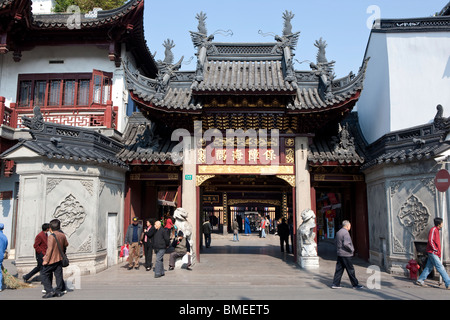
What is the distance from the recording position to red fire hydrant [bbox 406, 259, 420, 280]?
29.7 ft

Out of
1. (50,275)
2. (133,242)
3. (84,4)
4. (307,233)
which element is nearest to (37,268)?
(50,275)

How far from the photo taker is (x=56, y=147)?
398 inches

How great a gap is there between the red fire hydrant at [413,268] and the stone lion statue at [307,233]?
9.04ft

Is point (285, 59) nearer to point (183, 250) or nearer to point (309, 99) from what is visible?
point (309, 99)

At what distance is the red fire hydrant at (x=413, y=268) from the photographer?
9047mm

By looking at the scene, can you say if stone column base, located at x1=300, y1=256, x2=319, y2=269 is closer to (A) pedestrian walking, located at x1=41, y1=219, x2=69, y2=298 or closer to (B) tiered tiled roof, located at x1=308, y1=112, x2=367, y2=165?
(B) tiered tiled roof, located at x1=308, y1=112, x2=367, y2=165

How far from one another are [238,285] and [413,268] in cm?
455

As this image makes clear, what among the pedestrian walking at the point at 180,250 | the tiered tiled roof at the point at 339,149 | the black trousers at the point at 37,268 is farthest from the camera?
the tiered tiled roof at the point at 339,149

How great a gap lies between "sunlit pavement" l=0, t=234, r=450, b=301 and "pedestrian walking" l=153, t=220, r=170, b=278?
0.88ft

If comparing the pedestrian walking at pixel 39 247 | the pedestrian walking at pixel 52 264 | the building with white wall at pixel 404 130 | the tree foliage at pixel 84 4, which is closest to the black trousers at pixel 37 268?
Result: the pedestrian walking at pixel 39 247

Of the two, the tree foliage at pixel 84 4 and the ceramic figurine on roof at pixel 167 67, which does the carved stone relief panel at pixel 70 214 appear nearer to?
the ceramic figurine on roof at pixel 167 67

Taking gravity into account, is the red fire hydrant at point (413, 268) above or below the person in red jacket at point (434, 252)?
below

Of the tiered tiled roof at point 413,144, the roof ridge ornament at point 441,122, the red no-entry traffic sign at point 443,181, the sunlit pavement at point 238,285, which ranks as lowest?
the sunlit pavement at point 238,285

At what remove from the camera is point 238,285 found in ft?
28.0
